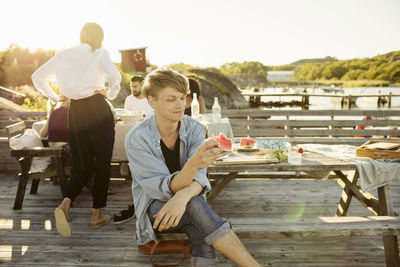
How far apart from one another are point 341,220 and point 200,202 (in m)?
1.15

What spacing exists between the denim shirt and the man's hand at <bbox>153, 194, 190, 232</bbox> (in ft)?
0.34

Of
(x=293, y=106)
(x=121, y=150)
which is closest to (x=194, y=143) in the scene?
(x=121, y=150)

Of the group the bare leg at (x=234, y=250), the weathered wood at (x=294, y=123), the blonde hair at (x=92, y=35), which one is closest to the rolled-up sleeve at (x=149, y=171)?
the bare leg at (x=234, y=250)

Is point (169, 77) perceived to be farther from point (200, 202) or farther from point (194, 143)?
point (200, 202)

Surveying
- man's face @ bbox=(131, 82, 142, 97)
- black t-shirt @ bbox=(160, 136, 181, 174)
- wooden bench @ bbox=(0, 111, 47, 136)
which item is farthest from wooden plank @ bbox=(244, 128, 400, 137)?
black t-shirt @ bbox=(160, 136, 181, 174)

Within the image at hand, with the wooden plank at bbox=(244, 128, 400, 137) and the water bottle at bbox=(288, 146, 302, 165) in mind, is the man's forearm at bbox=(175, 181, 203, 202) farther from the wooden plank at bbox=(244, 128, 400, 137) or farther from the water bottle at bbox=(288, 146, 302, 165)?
the wooden plank at bbox=(244, 128, 400, 137)

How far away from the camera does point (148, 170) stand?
216cm

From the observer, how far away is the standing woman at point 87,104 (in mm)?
3365

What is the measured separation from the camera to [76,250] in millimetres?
3213

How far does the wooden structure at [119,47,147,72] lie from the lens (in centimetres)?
3844

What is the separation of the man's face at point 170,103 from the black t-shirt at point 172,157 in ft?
0.73

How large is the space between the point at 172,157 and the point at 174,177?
0.30 meters

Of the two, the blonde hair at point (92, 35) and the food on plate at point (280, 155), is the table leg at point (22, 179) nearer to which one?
the blonde hair at point (92, 35)

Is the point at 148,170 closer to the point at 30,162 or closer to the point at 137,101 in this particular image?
the point at 30,162
